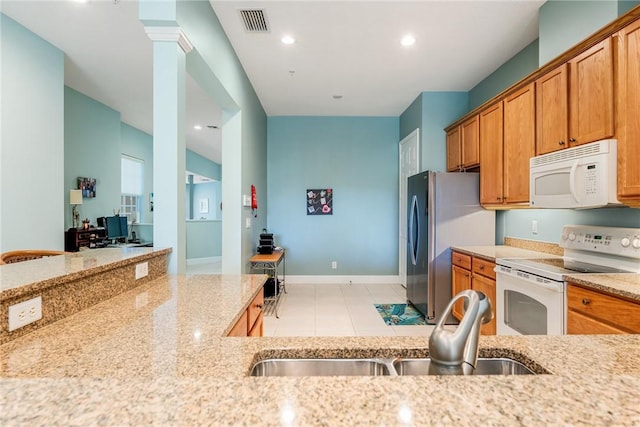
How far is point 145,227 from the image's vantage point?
21.8ft

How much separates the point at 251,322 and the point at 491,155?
281 centimetres

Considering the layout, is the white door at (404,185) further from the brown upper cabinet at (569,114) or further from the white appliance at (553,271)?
the white appliance at (553,271)

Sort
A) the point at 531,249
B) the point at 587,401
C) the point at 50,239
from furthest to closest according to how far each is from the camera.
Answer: the point at 50,239 → the point at 531,249 → the point at 587,401

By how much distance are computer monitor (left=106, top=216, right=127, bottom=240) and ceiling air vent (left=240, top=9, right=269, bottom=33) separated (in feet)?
12.9

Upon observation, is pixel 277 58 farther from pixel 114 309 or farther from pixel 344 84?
pixel 114 309

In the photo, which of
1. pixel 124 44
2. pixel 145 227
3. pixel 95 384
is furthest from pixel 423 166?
pixel 145 227

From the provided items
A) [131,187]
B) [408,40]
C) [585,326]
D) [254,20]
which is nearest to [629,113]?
[585,326]

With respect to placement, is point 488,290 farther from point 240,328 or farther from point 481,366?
point 240,328

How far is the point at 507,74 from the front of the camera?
11.1 ft


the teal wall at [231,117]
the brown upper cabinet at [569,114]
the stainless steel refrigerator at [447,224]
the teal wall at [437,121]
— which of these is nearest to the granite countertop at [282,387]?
the brown upper cabinet at [569,114]

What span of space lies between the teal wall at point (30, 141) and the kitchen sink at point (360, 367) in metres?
3.40

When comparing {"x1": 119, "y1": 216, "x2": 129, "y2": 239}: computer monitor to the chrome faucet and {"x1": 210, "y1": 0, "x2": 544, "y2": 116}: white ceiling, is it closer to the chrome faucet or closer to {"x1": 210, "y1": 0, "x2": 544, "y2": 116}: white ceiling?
{"x1": 210, "y1": 0, "x2": 544, "y2": 116}: white ceiling

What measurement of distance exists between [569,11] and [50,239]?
16.8 feet

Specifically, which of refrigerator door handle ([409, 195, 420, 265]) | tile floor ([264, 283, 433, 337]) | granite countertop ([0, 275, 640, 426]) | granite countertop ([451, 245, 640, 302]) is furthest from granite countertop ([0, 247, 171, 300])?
refrigerator door handle ([409, 195, 420, 265])
